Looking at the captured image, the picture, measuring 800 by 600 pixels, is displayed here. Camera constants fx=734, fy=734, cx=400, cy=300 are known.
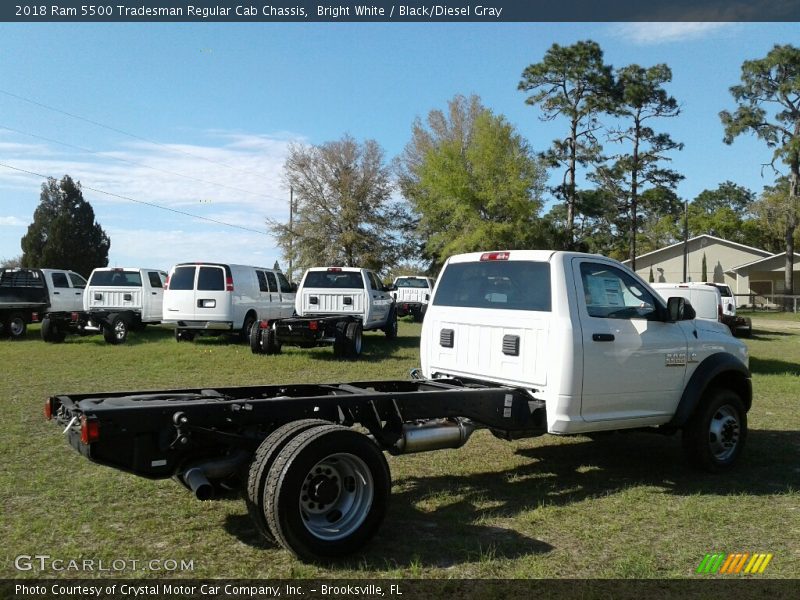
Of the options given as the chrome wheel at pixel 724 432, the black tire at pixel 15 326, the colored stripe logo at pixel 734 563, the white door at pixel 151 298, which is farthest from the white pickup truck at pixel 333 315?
the colored stripe logo at pixel 734 563

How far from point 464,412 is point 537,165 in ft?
134

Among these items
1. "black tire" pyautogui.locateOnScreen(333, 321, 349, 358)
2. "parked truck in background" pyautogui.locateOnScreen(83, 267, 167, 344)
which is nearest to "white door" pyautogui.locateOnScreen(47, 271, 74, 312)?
"parked truck in background" pyautogui.locateOnScreen(83, 267, 167, 344)

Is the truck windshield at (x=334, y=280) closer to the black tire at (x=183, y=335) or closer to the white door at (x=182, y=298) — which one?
the white door at (x=182, y=298)

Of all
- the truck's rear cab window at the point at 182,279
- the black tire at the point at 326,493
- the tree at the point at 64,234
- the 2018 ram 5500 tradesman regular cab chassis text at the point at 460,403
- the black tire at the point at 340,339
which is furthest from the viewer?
the tree at the point at 64,234

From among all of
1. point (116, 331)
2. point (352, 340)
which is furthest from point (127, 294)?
point (352, 340)

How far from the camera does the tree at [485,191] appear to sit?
4375 cm

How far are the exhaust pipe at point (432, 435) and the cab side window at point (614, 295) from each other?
57.0 inches

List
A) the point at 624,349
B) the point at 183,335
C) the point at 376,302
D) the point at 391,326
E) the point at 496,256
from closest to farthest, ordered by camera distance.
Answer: the point at 624,349, the point at 496,256, the point at 376,302, the point at 183,335, the point at 391,326

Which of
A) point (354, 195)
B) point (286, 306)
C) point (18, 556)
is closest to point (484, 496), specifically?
point (18, 556)

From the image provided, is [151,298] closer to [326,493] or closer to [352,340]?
[352,340]

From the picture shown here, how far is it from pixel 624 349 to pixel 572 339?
0.64 meters

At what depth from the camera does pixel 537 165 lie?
44875 millimetres

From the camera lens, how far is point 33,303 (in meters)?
20.9

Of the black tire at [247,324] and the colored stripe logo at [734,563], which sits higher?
the black tire at [247,324]
